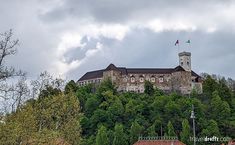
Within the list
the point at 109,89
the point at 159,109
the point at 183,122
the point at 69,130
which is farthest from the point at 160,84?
the point at 69,130

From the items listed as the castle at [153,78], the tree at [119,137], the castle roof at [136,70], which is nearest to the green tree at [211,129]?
the tree at [119,137]

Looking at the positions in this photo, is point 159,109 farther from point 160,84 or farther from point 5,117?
point 5,117

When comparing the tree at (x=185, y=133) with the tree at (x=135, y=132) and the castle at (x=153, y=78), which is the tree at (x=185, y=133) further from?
the castle at (x=153, y=78)

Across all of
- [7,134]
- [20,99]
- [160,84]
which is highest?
[160,84]

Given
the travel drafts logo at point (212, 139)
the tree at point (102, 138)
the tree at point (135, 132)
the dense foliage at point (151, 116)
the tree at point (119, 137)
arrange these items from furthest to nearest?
the dense foliage at point (151, 116) → the tree at point (135, 132) → the travel drafts logo at point (212, 139) → the tree at point (119, 137) → the tree at point (102, 138)

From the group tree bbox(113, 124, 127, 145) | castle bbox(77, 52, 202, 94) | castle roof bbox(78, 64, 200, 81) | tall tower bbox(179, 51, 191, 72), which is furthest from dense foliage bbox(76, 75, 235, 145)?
tall tower bbox(179, 51, 191, 72)

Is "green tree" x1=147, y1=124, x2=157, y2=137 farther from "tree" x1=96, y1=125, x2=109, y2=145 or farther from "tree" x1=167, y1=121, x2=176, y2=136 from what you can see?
"tree" x1=96, y1=125, x2=109, y2=145

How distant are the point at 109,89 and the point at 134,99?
7.42m

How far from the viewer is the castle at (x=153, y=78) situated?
14638 centimetres

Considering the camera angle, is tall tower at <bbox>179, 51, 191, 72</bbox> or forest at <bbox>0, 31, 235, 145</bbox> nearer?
forest at <bbox>0, 31, 235, 145</bbox>

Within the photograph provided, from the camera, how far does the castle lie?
146 meters

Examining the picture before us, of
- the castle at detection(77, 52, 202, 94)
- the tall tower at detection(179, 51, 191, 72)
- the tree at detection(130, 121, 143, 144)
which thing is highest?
the tall tower at detection(179, 51, 191, 72)

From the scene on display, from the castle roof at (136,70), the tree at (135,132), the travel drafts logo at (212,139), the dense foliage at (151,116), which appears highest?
the castle roof at (136,70)

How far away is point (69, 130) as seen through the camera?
79.7 ft
